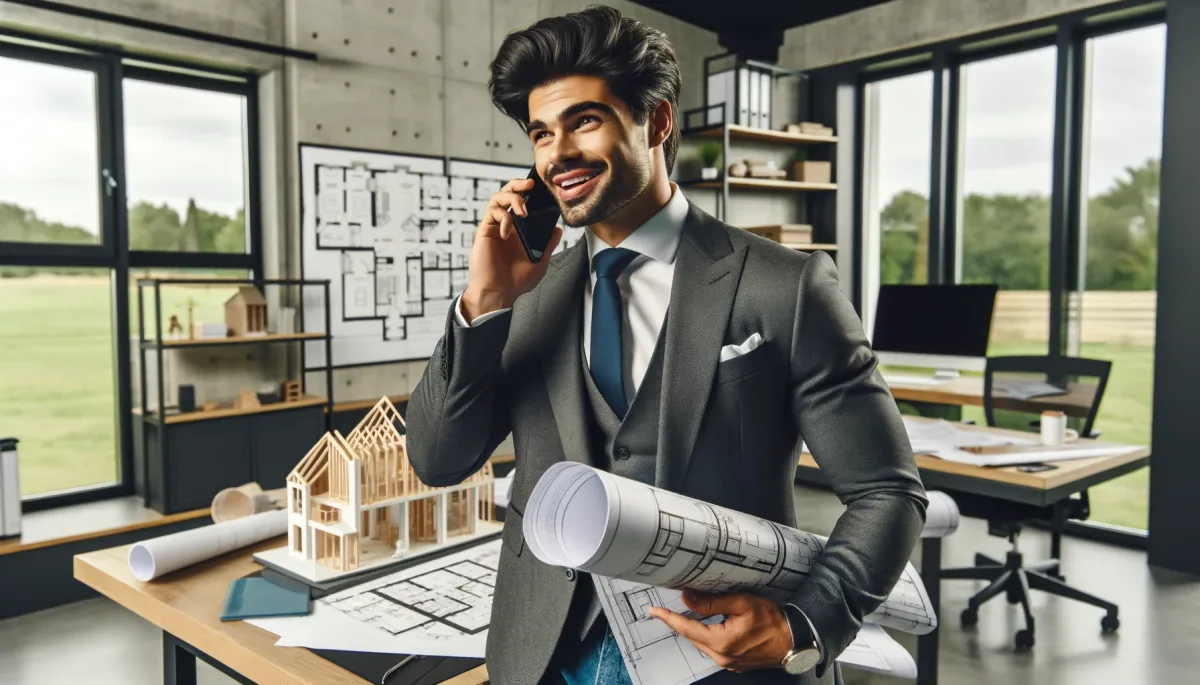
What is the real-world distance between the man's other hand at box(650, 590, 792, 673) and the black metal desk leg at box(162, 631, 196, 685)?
108 centimetres

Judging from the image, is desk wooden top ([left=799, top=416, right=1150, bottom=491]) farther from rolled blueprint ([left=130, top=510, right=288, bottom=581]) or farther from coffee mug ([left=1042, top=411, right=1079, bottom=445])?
rolled blueprint ([left=130, top=510, right=288, bottom=581])

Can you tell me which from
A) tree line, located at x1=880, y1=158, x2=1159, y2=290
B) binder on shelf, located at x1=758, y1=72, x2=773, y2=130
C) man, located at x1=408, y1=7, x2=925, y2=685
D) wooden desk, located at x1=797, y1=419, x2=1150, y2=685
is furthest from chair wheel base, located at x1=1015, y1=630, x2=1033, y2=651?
binder on shelf, located at x1=758, y1=72, x2=773, y2=130

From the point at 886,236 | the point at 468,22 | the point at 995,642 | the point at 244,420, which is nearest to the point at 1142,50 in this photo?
the point at 886,236

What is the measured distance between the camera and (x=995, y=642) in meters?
3.18

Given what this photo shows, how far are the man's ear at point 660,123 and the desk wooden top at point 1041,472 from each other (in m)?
1.97

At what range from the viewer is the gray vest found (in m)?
0.88

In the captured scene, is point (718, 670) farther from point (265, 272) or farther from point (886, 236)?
point (886, 236)

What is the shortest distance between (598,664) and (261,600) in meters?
0.69

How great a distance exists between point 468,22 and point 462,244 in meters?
1.32

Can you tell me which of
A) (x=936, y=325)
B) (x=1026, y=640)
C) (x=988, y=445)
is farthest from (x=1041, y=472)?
(x=936, y=325)

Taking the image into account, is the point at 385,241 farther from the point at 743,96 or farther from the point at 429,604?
the point at 429,604

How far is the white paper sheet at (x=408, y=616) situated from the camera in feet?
3.85

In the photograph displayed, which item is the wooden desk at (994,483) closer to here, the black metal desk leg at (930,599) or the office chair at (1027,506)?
the black metal desk leg at (930,599)

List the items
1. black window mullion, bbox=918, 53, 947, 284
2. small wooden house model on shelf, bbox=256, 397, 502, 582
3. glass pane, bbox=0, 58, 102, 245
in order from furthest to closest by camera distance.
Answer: black window mullion, bbox=918, 53, 947, 284 < glass pane, bbox=0, 58, 102, 245 < small wooden house model on shelf, bbox=256, 397, 502, 582
